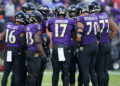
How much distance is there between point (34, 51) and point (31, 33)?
0.38m

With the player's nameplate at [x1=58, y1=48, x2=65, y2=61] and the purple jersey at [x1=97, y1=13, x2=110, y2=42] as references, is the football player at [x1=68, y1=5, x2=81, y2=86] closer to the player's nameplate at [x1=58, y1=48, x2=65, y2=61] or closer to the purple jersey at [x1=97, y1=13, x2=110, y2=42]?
the purple jersey at [x1=97, y1=13, x2=110, y2=42]

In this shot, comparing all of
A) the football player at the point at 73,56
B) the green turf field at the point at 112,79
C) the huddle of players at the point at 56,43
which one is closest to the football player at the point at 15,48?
the huddle of players at the point at 56,43

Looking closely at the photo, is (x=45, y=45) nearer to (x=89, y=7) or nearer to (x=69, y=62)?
(x=69, y=62)

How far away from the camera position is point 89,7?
9930 mm

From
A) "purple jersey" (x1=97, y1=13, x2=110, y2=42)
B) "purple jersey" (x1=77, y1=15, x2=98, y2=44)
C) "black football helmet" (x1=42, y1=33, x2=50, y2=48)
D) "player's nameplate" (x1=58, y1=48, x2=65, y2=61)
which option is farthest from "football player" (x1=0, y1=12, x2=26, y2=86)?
"purple jersey" (x1=97, y1=13, x2=110, y2=42)

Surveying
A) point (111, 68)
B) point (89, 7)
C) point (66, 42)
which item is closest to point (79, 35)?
point (66, 42)

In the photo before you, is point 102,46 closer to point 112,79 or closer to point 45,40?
point 45,40

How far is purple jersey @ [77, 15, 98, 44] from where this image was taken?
9.38 metres

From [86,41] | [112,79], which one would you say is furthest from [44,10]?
[112,79]

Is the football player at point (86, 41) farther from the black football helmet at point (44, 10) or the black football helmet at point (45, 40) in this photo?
the black football helmet at point (44, 10)

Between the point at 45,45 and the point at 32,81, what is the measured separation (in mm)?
851

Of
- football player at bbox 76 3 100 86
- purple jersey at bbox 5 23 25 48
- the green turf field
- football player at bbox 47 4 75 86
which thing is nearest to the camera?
football player at bbox 47 4 75 86

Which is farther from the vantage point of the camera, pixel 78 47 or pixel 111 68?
pixel 111 68

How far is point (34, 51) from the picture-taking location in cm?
911
